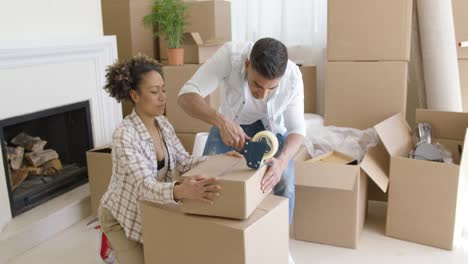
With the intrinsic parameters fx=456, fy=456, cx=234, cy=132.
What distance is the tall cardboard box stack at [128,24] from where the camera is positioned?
3324mm

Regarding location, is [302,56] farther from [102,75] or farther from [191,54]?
[102,75]

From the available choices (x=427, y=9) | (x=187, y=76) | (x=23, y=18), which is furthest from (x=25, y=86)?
(x=427, y=9)

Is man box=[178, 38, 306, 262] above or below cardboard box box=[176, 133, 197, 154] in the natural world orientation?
above

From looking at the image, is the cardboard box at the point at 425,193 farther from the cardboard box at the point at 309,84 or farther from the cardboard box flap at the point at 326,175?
the cardboard box at the point at 309,84

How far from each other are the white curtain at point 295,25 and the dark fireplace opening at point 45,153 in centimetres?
146

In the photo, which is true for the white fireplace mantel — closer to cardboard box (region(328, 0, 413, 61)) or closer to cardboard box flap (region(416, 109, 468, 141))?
cardboard box (region(328, 0, 413, 61))

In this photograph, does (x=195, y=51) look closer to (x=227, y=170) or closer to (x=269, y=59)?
(x=269, y=59)

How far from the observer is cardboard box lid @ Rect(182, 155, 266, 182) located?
4.42ft

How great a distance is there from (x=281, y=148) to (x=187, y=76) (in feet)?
4.45

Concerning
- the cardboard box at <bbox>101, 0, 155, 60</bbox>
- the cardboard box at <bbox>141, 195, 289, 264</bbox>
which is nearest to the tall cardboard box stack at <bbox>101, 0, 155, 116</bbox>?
the cardboard box at <bbox>101, 0, 155, 60</bbox>

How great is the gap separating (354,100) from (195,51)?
3.83 feet

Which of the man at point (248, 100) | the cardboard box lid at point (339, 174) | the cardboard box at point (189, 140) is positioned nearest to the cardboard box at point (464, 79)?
the cardboard box lid at point (339, 174)

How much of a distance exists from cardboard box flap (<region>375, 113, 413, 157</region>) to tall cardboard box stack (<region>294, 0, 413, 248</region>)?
0.30 feet

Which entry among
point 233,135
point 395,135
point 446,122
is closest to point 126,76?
point 233,135
